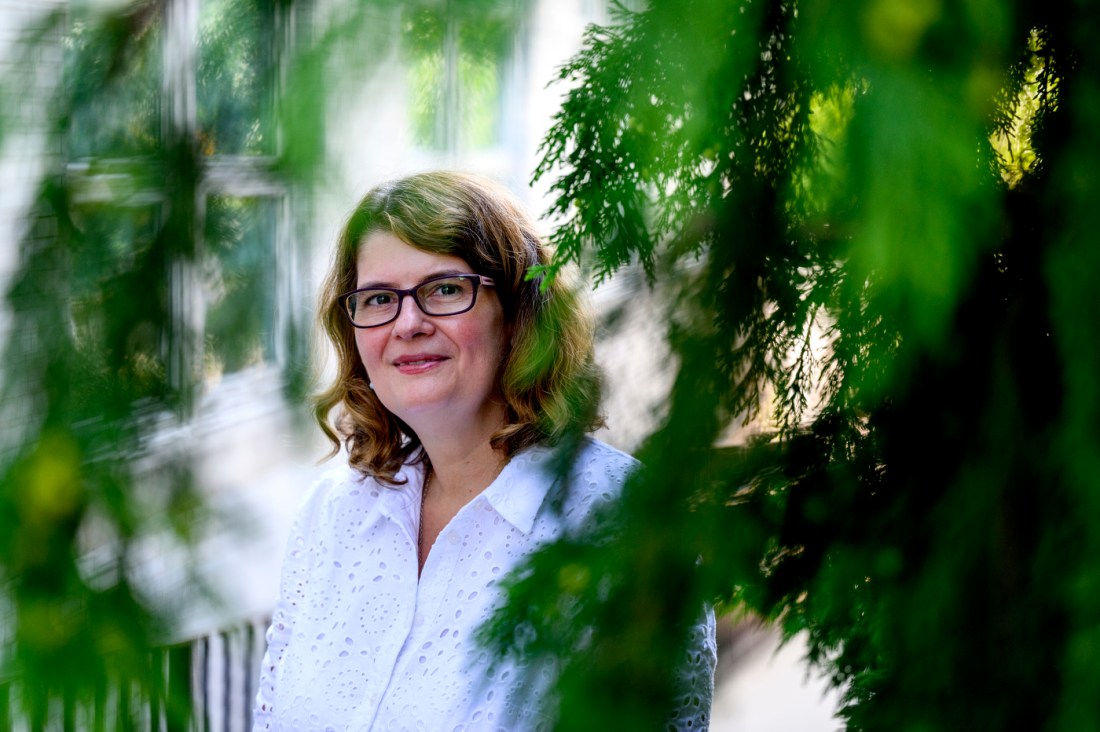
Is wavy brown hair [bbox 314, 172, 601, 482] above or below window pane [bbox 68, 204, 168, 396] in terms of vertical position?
below

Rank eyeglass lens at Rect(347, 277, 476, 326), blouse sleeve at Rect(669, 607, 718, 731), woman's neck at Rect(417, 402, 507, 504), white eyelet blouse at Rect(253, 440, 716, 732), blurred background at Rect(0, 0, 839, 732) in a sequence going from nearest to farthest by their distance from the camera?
blurred background at Rect(0, 0, 839, 732), blouse sleeve at Rect(669, 607, 718, 731), white eyelet blouse at Rect(253, 440, 716, 732), eyeglass lens at Rect(347, 277, 476, 326), woman's neck at Rect(417, 402, 507, 504)

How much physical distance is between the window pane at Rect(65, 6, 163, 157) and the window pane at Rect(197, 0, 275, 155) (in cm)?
2

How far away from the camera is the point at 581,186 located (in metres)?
0.64

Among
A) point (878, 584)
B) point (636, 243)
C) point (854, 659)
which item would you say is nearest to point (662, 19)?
point (636, 243)

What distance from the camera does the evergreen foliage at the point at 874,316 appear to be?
1.55 ft

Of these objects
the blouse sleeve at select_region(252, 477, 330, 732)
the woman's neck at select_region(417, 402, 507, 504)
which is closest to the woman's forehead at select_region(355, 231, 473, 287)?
the woman's neck at select_region(417, 402, 507, 504)

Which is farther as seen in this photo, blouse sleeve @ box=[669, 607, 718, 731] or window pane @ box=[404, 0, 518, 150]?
blouse sleeve @ box=[669, 607, 718, 731]

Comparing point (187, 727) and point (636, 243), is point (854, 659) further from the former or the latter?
point (187, 727)

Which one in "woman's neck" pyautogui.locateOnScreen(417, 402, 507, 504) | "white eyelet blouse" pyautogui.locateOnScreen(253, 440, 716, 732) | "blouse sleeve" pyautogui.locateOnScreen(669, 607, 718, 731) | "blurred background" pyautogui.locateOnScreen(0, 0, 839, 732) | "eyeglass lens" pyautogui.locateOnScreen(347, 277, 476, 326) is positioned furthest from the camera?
"woman's neck" pyautogui.locateOnScreen(417, 402, 507, 504)

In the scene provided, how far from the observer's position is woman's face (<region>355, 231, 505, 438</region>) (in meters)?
1.62

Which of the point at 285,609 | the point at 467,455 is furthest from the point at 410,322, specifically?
the point at 285,609

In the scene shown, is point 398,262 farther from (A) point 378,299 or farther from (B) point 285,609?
(B) point 285,609

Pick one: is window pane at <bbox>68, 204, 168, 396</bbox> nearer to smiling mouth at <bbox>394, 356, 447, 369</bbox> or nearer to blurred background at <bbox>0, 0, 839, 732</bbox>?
blurred background at <bbox>0, 0, 839, 732</bbox>

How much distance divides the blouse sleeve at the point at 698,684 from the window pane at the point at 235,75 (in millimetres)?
Answer: 361
